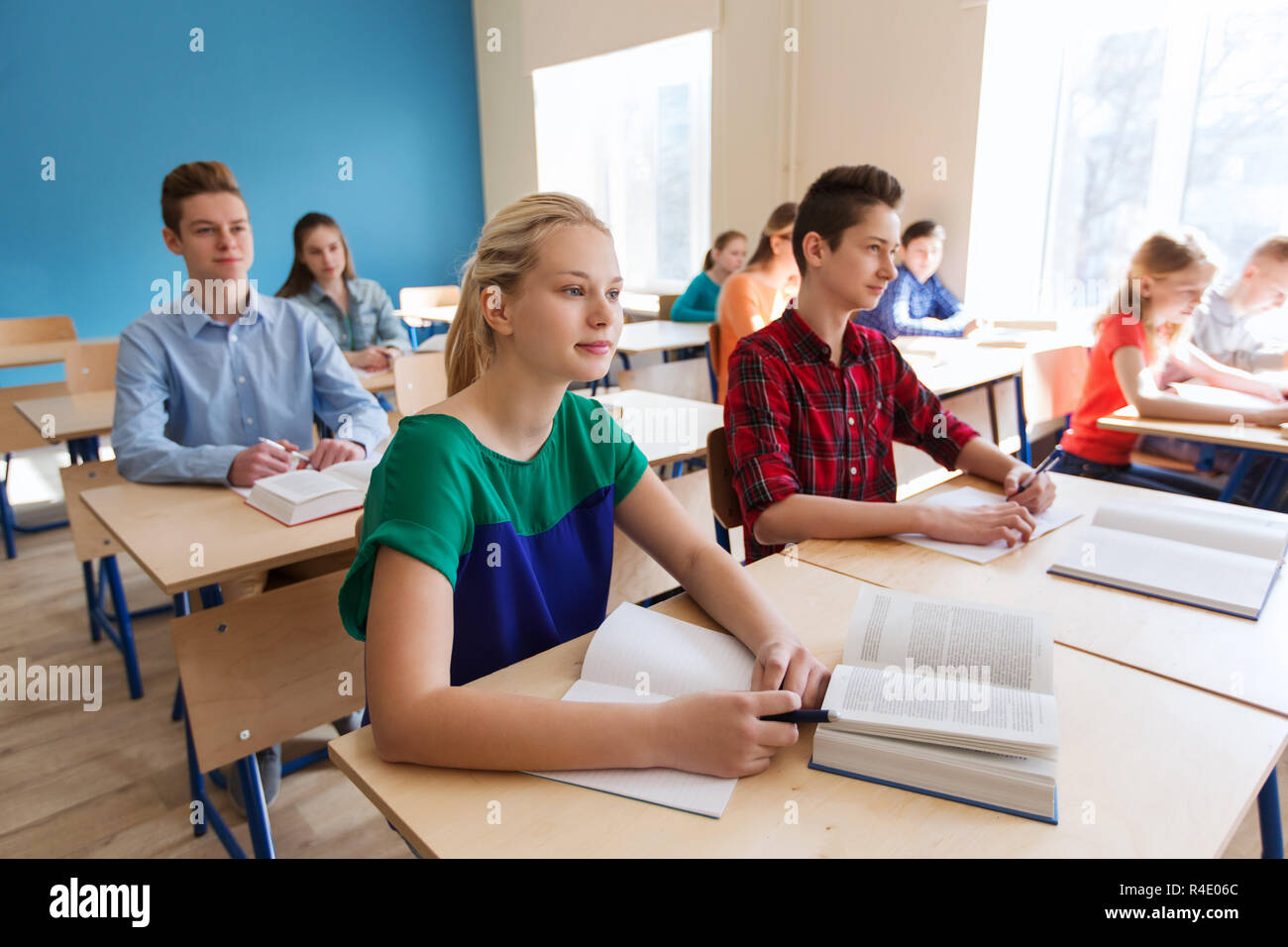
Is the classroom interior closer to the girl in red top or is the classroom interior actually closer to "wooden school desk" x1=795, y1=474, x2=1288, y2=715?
"wooden school desk" x1=795, y1=474, x2=1288, y2=715

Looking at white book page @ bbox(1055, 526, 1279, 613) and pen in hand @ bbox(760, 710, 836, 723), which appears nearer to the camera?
pen in hand @ bbox(760, 710, 836, 723)

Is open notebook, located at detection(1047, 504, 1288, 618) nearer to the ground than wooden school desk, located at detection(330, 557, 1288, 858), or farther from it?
farther from it

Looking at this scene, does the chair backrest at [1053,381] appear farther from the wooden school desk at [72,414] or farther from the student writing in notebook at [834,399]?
the wooden school desk at [72,414]

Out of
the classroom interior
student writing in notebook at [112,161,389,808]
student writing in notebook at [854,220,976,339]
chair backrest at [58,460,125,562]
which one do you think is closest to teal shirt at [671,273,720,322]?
the classroom interior

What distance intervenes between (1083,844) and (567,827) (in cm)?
44

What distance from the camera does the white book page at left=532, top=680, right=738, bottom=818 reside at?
747mm

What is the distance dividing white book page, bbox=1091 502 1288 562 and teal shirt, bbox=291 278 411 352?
295 centimetres

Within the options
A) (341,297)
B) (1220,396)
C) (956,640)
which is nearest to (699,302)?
(341,297)

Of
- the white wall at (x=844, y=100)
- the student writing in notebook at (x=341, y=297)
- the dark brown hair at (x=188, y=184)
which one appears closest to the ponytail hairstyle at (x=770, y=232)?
the white wall at (x=844, y=100)

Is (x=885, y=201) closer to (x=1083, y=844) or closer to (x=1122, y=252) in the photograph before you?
(x=1083, y=844)

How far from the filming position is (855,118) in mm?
4414

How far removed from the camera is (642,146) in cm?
610

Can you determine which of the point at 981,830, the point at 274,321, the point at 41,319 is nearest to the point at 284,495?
the point at 274,321

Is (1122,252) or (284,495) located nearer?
(284,495)
